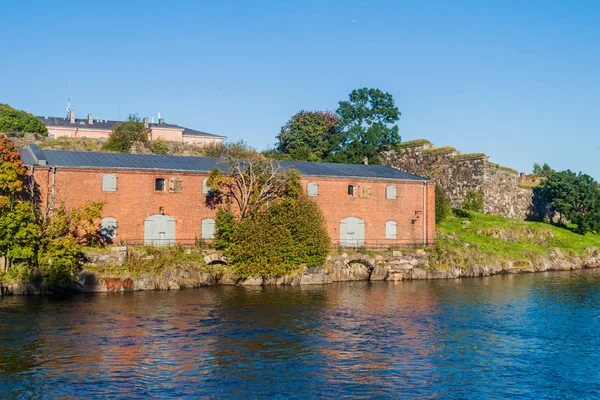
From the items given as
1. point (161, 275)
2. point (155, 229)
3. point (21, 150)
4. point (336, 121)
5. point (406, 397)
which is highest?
point (336, 121)

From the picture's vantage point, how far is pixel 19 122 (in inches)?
3337

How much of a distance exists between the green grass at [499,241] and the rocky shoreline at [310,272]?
0.77 metres

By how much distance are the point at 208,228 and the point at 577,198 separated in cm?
4128

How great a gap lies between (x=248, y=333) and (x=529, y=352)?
12542 mm

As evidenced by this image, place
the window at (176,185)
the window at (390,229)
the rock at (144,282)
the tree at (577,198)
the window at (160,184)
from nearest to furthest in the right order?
the rock at (144,282)
the window at (160,184)
the window at (176,185)
the window at (390,229)
the tree at (577,198)

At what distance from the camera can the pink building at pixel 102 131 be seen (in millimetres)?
93250

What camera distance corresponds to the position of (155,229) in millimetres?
50125

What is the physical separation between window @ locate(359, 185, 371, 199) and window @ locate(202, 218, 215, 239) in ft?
41.1

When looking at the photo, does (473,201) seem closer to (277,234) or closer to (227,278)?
(277,234)

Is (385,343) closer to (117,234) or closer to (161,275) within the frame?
(161,275)


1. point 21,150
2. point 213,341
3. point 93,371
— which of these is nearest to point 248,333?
point 213,341

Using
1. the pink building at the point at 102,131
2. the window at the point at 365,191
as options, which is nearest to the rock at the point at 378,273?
the window at the point at 365,191

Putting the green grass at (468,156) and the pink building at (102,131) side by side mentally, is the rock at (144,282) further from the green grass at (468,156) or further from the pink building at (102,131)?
the pink building at (102,131)

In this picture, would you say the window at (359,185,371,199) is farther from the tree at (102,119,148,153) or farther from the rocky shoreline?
the tree at (102,119,148,153)
